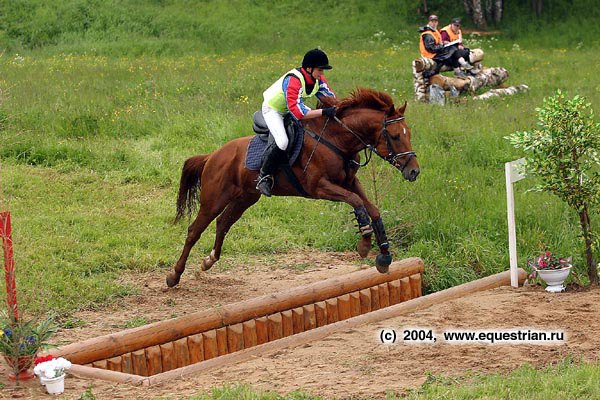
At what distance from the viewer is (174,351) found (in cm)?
951

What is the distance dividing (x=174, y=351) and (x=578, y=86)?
14.3 meters

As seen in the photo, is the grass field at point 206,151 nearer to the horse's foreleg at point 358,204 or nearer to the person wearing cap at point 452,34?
the person wearing cap at point 452,34

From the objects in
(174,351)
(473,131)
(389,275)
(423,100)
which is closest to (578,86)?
(423,100)

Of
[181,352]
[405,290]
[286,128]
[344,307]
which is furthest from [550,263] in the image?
[181,352]

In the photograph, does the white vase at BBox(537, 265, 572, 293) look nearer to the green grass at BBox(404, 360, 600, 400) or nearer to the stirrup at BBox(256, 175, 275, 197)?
the stirrup at BBox(256, 175, 275, 197)

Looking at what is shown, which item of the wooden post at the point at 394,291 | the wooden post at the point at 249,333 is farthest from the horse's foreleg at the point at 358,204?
the wooden post at the point at 394,291

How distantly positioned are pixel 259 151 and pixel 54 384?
4161mm

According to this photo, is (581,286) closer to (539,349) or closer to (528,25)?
(539,349)

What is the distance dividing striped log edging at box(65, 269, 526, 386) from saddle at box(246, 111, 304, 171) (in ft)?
6.24

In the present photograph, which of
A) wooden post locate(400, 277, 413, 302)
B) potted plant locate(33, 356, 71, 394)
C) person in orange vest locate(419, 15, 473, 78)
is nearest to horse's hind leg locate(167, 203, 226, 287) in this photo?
wooden post locate(400, 277, 413, 302)

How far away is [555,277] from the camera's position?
11.0m

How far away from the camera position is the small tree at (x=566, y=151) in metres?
10.7

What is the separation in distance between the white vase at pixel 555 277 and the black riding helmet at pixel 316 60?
334cm

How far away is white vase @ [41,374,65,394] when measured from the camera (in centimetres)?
749
